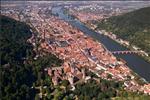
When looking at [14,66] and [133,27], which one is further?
[133,27]

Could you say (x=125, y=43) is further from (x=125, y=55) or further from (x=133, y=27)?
(x=133, y=27)

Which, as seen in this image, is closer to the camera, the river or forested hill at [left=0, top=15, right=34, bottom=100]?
forested hill at [left=0, top=15, right=34, bottom=100]

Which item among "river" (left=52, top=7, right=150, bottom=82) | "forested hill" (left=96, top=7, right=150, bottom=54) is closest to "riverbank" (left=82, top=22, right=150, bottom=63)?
"river" (left=52, top=7, right=150, bottom=82)

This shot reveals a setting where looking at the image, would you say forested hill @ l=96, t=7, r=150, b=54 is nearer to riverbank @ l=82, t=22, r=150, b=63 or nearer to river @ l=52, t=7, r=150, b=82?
riverbank @ l=82, t=22, r=150, b=63

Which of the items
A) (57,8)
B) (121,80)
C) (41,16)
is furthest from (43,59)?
(57,8)

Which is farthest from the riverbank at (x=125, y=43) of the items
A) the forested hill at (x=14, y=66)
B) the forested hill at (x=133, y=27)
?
the forested hill at (x=14, y=66)

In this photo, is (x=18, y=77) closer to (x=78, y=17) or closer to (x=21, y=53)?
(x=21, y=53)

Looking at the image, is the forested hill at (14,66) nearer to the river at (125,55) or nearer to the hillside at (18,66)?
the hillside at (18,66)

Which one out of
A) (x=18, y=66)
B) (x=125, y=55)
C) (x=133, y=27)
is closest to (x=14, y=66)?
(x=18, y=66)
